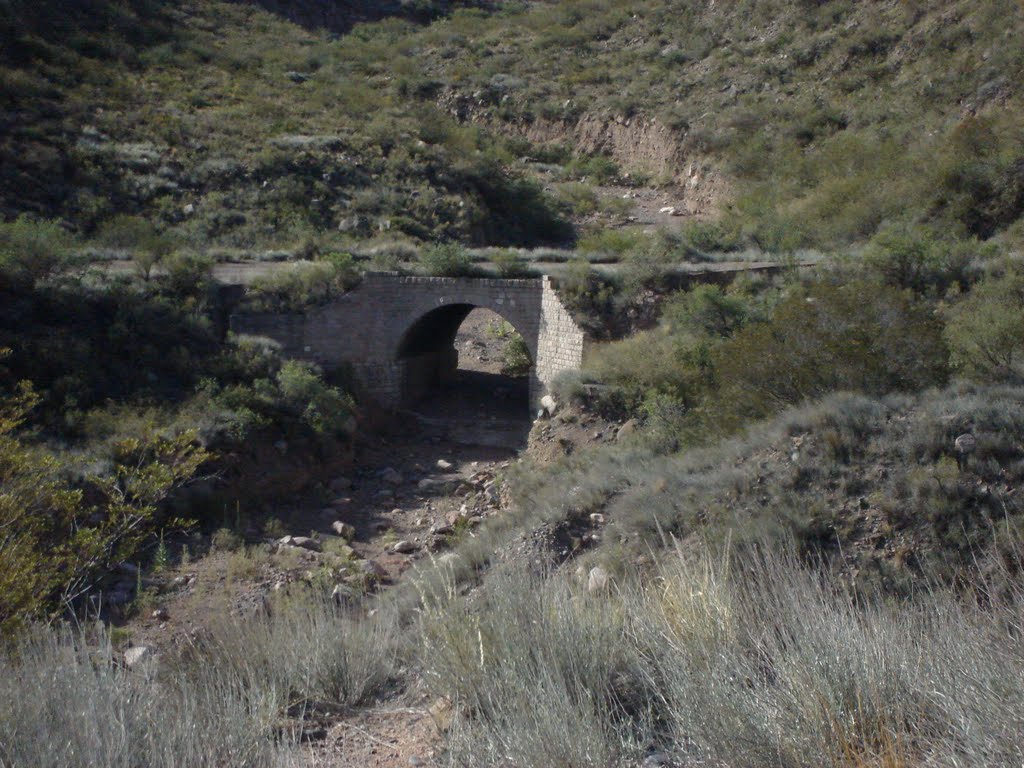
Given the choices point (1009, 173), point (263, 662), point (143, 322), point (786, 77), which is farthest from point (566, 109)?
point (263, 662)

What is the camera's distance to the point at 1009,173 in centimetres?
1755

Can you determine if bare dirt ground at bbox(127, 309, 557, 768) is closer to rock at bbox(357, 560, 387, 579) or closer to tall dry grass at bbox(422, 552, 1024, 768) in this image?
rock at bbox(357, 560, 387, 579)

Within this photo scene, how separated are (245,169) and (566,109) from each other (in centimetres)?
1468

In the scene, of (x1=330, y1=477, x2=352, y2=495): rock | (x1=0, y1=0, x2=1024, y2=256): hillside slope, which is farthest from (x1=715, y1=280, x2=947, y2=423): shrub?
(x1=0, y1=0, x2=1024, y2=256): hillside slope

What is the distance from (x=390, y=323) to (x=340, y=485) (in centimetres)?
404

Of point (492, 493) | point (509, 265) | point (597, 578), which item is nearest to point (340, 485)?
point (492, 493)

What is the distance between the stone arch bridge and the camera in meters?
16.7

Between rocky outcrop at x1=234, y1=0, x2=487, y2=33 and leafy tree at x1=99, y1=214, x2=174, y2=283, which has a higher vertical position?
rocky outcrop at x1=234, y1=0, x2=487, y2=33

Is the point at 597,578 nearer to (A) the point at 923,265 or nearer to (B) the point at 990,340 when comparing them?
(B) the point at 990,340

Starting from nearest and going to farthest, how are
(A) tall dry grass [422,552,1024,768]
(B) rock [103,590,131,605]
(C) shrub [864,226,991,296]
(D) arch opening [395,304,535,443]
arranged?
(A) tall dry grass [422,552,1024,768] < (B) rock [103,590,131,605] < (C) shrub [864,226,991,296] < (D) arch opening [395,304,535,443]

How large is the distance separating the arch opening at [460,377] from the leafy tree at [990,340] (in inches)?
306

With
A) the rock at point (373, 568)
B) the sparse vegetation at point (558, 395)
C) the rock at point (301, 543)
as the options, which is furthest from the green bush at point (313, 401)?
the rock at point (373, 568)

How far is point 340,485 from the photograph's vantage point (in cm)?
1425

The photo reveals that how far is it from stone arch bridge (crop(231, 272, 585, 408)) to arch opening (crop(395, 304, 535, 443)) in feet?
0.84
